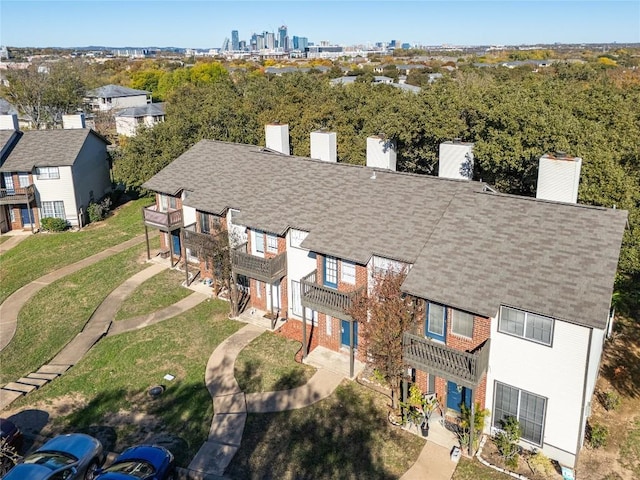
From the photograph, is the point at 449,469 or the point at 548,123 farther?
the point at 548,123

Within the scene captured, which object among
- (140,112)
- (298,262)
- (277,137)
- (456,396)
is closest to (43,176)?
(277,137)

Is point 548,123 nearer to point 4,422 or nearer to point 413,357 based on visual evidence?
point 413,357

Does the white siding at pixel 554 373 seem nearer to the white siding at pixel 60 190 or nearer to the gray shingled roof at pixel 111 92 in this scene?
the white siding at pixel 60 190

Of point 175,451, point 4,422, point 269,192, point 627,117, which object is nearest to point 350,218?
point 269,192

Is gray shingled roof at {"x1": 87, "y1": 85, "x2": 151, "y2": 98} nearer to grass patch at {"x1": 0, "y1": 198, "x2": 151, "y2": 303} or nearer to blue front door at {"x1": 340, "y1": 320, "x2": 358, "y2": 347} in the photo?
grass patch at {"x1": 0, "y1": 198, "x2": 151, "y2": 303}

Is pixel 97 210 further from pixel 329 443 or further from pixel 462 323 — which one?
pixel 462 323
